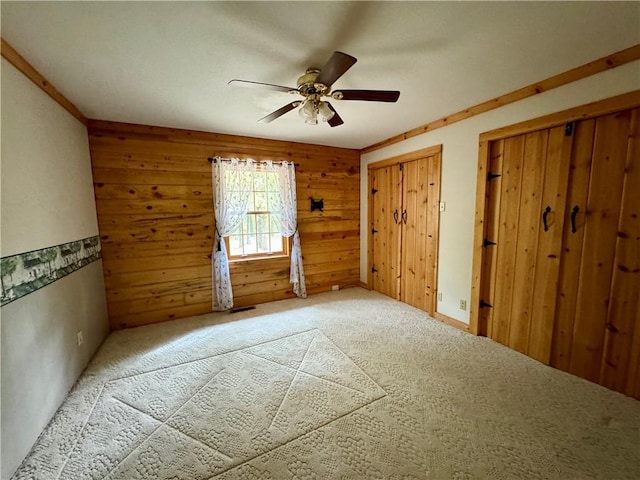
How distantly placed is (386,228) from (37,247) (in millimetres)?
3666

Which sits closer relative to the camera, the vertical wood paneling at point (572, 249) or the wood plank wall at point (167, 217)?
the vertical wood paneling at point (572, 249)

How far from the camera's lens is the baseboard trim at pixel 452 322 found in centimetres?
281

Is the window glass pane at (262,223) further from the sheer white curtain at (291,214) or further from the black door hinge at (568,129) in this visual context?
the black door hinge at (568,129)

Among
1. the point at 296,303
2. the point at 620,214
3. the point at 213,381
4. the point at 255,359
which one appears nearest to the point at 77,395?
the point at 213,381

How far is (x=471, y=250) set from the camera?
8.89 ft

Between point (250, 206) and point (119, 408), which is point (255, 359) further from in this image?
point (250, 206)

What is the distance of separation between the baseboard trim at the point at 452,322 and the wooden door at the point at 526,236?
0.76ft

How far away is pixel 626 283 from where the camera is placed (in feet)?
5.81

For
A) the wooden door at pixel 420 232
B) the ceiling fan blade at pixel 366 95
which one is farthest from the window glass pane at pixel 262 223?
the ceiling fan blade at pixel 366 95

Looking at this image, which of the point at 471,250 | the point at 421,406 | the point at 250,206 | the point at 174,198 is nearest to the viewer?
the point at 421,406

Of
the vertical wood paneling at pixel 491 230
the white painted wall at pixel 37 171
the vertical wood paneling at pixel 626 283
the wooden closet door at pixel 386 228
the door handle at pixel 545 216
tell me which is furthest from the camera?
the wooden closet door at pixel 386 228

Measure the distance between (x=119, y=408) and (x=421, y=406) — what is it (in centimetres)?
210

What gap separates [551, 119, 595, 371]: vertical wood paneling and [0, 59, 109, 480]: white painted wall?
368cm

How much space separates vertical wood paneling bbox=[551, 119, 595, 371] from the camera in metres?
1.92
